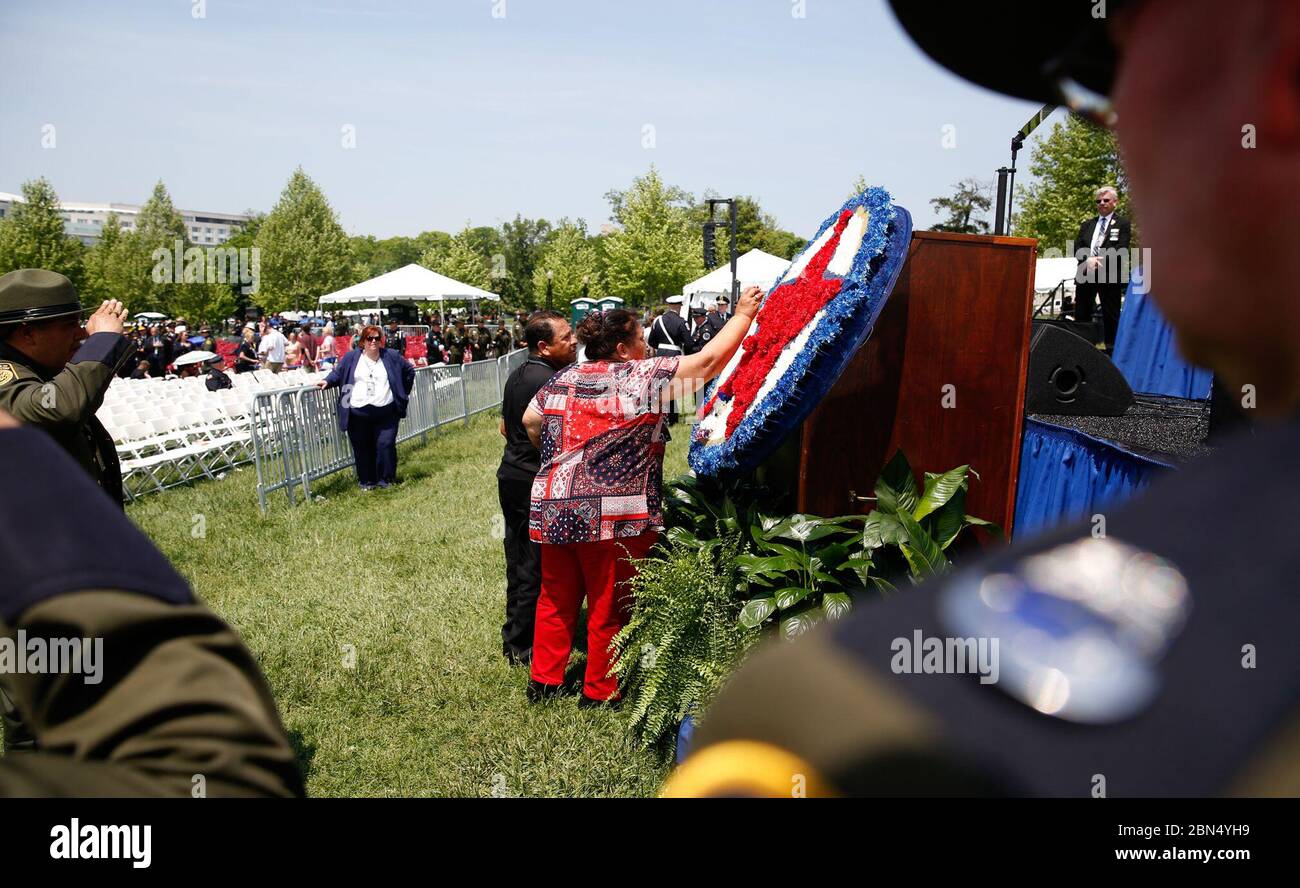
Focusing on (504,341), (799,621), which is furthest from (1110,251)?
(504,341)

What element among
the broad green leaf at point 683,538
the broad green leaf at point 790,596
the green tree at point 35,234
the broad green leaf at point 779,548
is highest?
the green tree at point 35,234

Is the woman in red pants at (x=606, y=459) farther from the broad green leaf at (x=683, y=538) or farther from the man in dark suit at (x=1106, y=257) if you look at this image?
the man in dark suit at (x=1106, y=257)

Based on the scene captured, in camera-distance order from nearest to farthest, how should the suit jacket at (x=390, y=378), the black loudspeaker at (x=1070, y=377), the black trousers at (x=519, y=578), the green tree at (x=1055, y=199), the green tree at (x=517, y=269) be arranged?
1. the black trousers at (x=519, y=578)
2. the black loudspeaker at (x=1070, y=377)
3. the suit jacket at (x=390, y=378)
4. the green tree at (x=1055, y=199)
5. the green tree at (x=517, y=269)

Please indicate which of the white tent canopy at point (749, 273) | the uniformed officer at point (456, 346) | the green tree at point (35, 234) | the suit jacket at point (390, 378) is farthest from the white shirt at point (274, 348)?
the green tree at point (35, 234)

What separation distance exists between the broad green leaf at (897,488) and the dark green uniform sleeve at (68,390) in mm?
2961

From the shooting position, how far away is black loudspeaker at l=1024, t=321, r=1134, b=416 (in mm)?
5797

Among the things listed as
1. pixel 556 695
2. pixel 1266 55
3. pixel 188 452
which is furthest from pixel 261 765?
pixel 188 452

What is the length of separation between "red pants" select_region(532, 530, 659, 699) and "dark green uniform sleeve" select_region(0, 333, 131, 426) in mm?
2032

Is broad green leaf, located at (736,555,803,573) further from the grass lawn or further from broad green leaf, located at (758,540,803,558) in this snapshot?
the grass lawn

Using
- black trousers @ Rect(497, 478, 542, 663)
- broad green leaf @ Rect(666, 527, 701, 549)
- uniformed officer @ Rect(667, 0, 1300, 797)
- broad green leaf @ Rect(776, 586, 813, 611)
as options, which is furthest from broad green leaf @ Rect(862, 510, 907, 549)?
uniformed officer @ Rect(667, 0, 1300, 797)

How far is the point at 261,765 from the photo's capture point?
2.33ft

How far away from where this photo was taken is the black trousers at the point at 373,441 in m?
10.5
